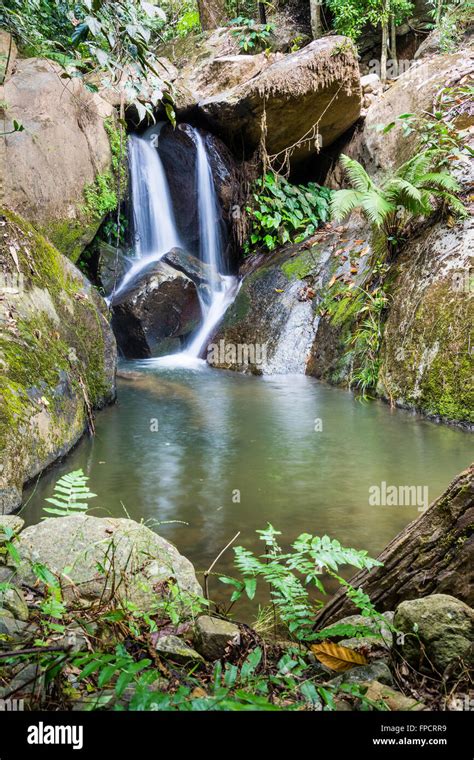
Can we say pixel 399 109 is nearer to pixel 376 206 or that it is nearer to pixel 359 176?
pixel 359 176

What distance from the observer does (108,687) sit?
1.68m

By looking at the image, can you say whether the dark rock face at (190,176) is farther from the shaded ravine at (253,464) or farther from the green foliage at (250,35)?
the shaded ravine at (253,464)

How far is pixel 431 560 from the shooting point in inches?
88.4

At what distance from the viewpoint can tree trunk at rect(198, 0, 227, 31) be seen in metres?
15.3

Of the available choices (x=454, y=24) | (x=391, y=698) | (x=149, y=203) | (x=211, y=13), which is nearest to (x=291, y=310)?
(x=149, y=203)

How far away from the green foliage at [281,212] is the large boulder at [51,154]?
130 inches

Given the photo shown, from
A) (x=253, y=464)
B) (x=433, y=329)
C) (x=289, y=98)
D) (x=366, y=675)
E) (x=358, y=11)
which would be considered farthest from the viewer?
(x=358, y=11)

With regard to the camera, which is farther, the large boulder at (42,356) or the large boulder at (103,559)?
the large boulder at (42,356)

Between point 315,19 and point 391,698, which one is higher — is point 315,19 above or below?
above

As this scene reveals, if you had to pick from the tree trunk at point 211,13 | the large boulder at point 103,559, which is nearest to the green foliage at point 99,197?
the large boulder at point 103,559

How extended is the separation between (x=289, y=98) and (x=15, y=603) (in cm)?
1030

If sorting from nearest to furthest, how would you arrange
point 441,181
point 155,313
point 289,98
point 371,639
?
point 371,639, point 441,181, point 289,98, point 155,313

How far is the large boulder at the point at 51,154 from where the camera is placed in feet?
26.0

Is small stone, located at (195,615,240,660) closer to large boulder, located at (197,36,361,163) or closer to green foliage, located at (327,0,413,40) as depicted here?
large boulder, located at (197,36,361,163)
